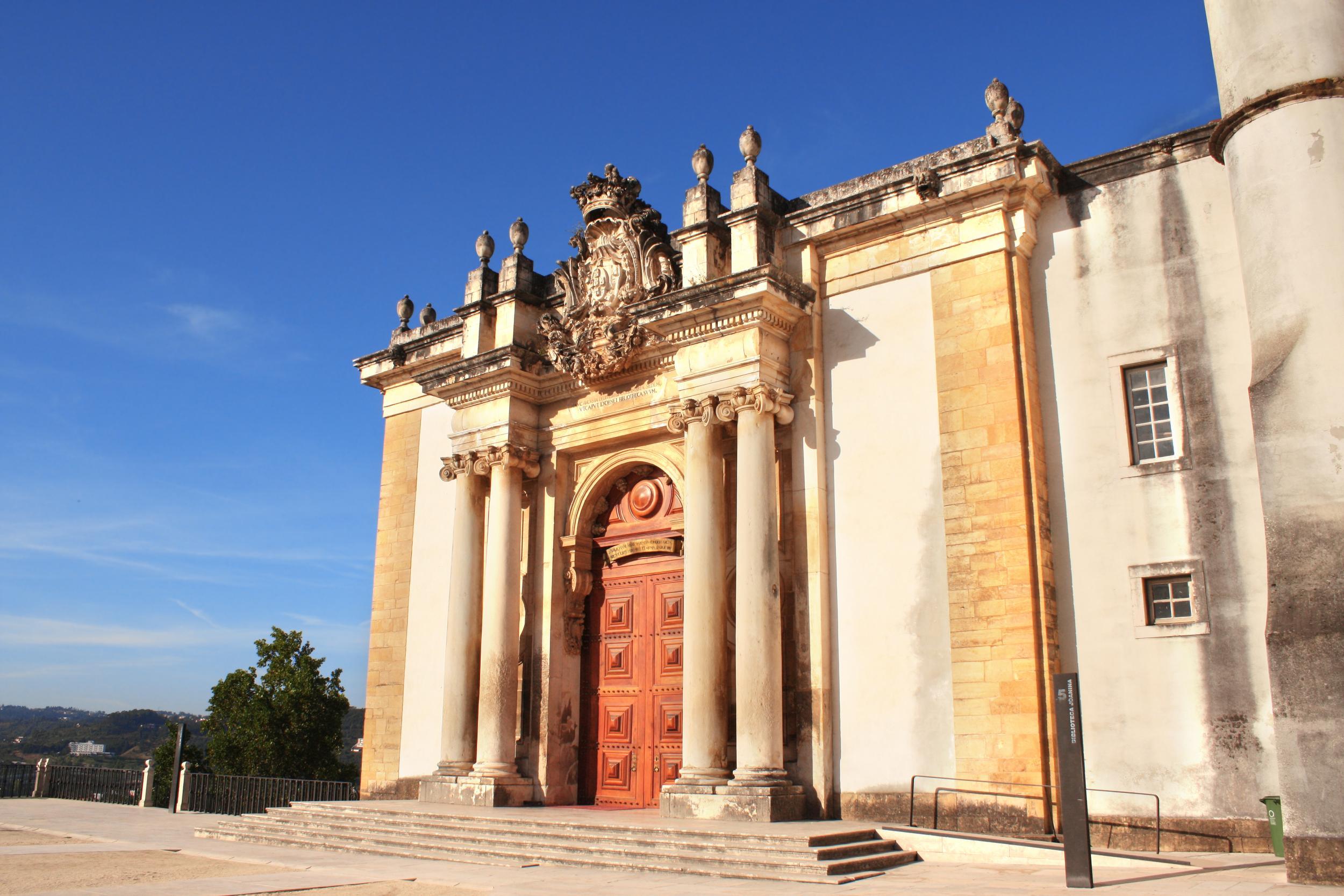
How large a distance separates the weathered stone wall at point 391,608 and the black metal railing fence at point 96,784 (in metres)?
6.96

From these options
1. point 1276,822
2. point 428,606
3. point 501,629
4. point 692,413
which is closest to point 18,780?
point 428,606

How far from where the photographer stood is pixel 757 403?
12953mm

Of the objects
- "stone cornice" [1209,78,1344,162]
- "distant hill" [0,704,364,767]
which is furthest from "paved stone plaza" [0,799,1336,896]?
"distant hill" [0,704,364,767]

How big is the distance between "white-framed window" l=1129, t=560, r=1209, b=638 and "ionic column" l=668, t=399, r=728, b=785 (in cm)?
457

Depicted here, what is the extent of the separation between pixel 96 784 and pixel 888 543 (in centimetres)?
1836

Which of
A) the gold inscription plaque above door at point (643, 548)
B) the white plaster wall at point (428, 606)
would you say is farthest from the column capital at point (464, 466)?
the gold inscription plaque above door at point (643, 548)

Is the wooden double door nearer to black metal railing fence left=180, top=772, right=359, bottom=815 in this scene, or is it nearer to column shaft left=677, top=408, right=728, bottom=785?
column shaft left=677, top=408, right=728, bottom=785

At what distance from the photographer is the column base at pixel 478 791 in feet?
47.1

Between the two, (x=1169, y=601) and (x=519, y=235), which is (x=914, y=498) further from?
(x=519, y=235)

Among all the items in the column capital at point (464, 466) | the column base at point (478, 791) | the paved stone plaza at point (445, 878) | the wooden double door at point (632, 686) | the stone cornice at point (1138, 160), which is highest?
the stone cornice at point (1138, 160)

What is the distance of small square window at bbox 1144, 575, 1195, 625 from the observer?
35.4ft

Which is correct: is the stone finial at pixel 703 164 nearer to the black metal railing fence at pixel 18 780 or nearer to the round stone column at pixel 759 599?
the round stone column at pixel 759 599

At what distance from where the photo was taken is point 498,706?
15.0m

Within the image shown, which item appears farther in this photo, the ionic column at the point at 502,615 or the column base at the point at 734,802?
the ionic column at the point at 502,615
